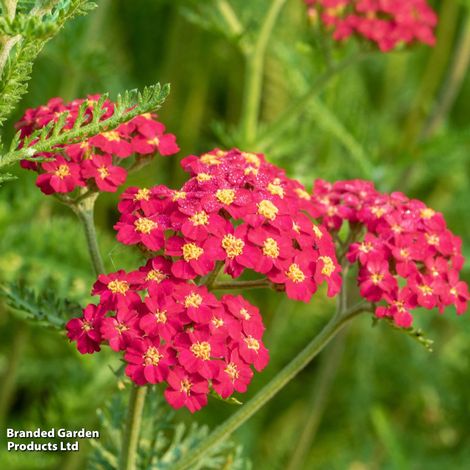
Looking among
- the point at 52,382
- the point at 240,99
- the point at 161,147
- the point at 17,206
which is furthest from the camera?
the point at 240,99

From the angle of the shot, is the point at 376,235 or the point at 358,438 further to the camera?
the point at 358,438

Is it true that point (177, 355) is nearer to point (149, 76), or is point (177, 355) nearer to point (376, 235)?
point (376, 235)

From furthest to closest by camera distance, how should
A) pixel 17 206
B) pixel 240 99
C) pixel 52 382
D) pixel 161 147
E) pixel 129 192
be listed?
1. pixel 240 99
2. pixel 52 382
3. pixel 17 206
4. pixel 161 147
5. pixel 129 192

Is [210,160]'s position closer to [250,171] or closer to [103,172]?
[250,171]

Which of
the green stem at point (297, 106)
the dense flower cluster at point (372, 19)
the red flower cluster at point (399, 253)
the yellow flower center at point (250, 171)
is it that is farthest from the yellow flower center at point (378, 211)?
the dense flower cluster at point (372, 19)

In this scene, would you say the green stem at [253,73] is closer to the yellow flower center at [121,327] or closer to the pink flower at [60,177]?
the pink flower at [60,177]

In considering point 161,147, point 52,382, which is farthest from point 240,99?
point 161,147

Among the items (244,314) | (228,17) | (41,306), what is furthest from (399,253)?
(228,17)
